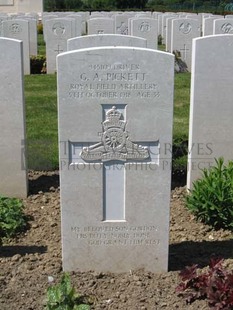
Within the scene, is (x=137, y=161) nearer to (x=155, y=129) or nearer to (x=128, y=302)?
(x=155, y=129)

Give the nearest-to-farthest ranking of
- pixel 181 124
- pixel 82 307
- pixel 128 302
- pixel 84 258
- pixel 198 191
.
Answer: pixel 82 307 < pixel 128 302 < pixel 84 258 < pixel 198 191 < pixel 181 124

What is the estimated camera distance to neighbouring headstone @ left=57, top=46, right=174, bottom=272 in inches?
144

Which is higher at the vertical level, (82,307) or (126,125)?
(126,125)

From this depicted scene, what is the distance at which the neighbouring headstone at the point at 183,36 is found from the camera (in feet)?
47.6

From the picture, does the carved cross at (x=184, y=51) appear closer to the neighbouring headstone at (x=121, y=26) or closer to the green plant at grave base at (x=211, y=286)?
the neighbouring headstone at (x=121, y=26)

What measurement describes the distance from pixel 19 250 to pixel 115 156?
123cm

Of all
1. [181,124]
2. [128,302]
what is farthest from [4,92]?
[181,124]

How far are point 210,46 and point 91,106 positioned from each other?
81.9 inches

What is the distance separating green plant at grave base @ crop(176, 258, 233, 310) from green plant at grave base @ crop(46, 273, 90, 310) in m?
0.65

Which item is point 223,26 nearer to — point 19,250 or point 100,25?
point 100,25

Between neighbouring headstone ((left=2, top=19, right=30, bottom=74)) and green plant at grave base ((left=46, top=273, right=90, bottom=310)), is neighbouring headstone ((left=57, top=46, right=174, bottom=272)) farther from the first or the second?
neighbouring headstone ((left=2, top=19, right=30, bottom=74))

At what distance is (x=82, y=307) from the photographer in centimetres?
338

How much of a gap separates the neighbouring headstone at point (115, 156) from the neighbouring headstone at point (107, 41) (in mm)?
1943

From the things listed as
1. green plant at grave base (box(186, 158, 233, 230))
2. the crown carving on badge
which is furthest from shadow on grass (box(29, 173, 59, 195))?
the crown carving on badge
